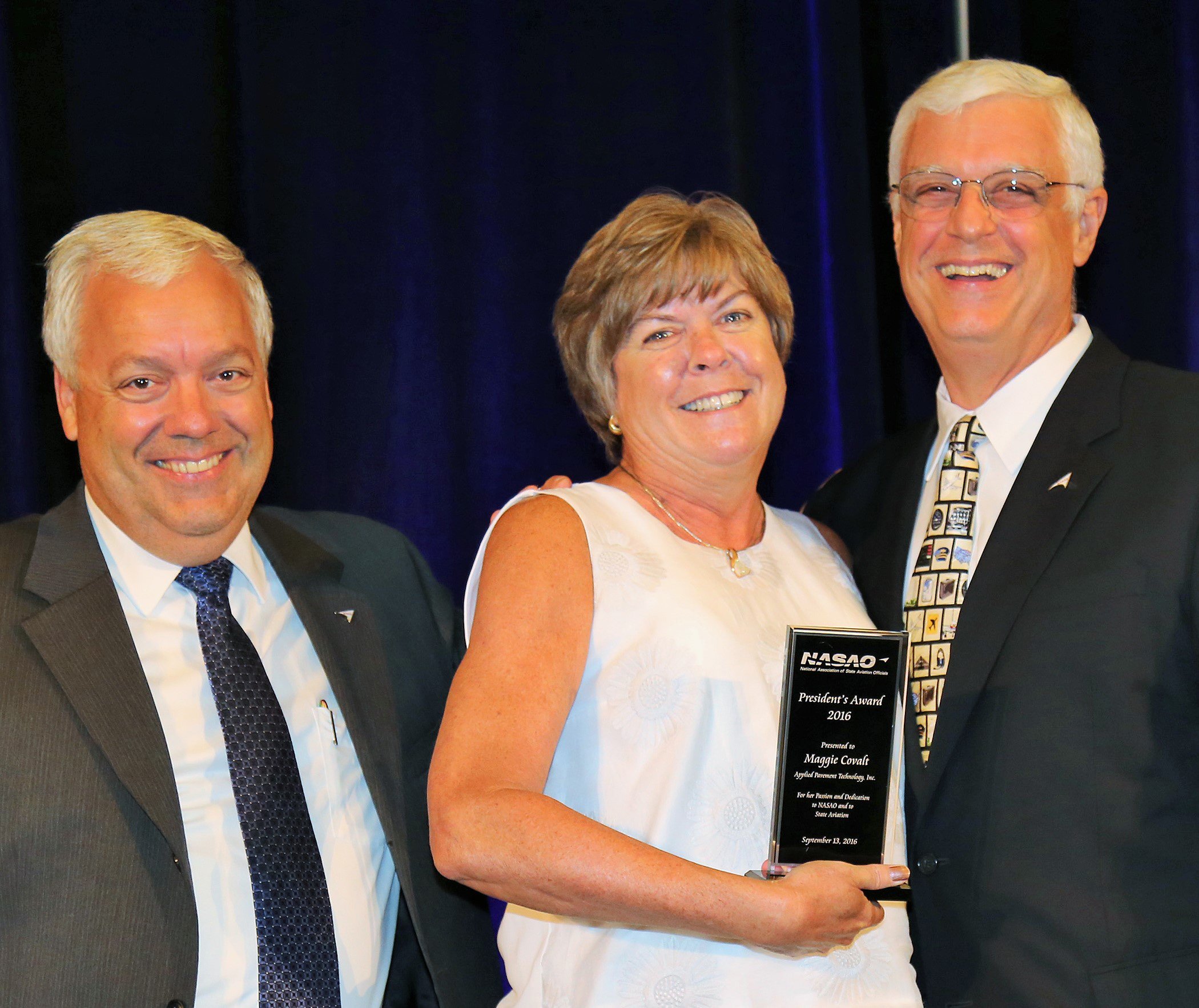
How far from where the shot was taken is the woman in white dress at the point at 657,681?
1752 mm

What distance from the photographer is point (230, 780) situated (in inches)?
86.7

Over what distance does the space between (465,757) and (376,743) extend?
585 mm

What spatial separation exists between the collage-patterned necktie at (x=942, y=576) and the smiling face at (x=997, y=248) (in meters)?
0.17

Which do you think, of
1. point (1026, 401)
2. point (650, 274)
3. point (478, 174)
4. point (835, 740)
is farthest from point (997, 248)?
point (478, 174)

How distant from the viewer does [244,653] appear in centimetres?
231

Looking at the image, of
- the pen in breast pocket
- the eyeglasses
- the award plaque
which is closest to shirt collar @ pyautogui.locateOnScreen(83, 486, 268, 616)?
the pen in breast pocket

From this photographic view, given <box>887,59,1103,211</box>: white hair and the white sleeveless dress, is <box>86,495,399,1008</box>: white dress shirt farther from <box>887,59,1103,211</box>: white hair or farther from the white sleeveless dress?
<box>887,59,1103,211</box>: white hair

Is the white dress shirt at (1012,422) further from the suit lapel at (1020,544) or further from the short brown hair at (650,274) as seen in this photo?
the short brown hair at (650,274)

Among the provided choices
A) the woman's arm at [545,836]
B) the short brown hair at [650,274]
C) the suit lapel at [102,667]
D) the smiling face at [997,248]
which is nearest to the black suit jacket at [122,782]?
the suit lapel at [102,667]

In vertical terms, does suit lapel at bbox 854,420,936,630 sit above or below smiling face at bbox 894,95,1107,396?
below

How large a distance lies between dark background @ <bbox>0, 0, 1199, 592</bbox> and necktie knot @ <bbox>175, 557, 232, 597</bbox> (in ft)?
2.23

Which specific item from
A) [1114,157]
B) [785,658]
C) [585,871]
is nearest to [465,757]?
[585,871]

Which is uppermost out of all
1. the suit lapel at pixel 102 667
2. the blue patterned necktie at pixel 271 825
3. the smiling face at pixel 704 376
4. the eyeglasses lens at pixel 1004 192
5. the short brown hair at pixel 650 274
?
the eyeglasses lens at pixel 1004 192

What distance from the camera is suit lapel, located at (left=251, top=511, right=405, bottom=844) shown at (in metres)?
2.33
